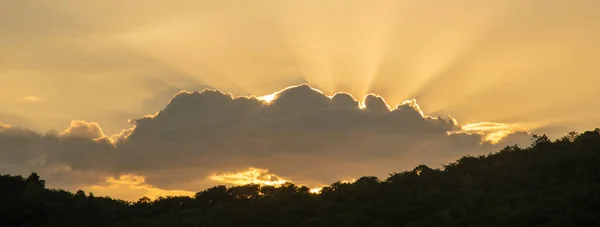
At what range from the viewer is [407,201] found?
193 feet

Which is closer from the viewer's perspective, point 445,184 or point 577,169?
point 577,169

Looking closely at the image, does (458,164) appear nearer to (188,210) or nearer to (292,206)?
(292,206)

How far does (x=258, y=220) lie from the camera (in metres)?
62.6

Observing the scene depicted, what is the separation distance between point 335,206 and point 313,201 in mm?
3199

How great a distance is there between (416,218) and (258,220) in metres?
13.6

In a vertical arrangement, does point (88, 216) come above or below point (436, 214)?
above

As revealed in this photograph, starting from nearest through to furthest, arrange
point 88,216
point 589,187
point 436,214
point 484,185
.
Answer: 1. point 589,187
2. point 436,214
3. point 484,185
4. point 88,216

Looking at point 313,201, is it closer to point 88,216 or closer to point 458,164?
point 458,164

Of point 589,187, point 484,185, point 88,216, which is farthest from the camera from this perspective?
point 88,216

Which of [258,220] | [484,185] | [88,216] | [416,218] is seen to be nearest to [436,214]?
[416,218]

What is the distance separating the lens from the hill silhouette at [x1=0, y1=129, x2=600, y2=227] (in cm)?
5031

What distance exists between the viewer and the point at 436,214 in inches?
2137

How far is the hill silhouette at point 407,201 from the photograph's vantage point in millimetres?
50312

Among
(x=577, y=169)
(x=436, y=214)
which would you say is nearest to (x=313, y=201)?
(x=436, y=214)
